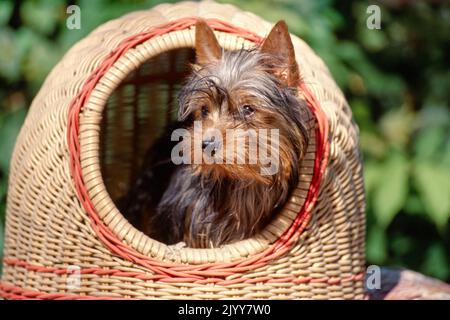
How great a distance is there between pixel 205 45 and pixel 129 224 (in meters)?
1.07

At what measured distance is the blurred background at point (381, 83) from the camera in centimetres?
660

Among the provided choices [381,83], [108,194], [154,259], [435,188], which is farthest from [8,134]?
[435,188]

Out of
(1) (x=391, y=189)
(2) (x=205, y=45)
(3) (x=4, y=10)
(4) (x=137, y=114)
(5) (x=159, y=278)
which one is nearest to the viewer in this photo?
(5) (x=159, y=278)

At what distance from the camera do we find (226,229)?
485 centimetres

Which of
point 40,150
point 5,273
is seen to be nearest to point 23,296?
point 5,273

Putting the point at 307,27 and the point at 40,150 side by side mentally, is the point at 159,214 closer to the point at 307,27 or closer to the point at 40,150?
the point at 40,150

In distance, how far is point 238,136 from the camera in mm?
4305

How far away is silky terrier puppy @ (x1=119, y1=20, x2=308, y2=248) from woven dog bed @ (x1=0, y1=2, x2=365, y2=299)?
0.13 metres

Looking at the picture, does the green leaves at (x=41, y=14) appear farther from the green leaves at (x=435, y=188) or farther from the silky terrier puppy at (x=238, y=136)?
the green leaves at (x=435, y=188)

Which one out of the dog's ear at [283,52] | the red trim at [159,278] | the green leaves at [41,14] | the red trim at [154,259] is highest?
the green leaves at [41,14]
